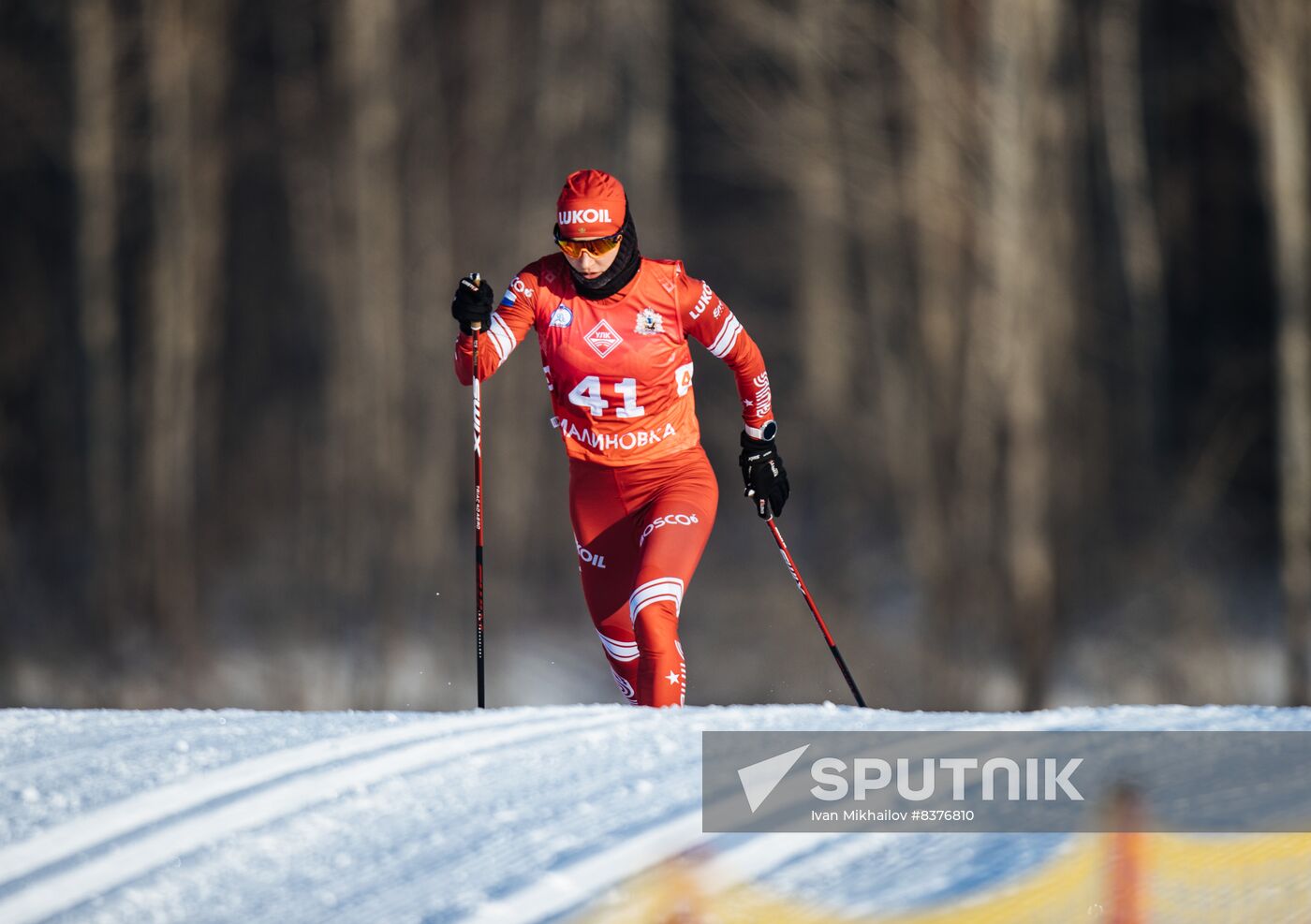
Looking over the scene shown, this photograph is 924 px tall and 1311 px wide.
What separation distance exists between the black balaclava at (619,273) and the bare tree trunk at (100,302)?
5090mm

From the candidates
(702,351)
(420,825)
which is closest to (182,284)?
(702,351)

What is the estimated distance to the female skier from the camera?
3488 mm

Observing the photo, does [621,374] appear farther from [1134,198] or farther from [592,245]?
[1134,198]

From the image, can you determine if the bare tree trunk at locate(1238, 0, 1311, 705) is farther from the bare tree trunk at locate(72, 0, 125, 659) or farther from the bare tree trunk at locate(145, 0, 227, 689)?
the bare tree trunk at locate(72, 0, 125, 659)

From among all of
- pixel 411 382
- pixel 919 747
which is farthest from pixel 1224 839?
pixel 411 382

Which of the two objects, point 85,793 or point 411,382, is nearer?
point 85,793

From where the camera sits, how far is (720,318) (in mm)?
3729

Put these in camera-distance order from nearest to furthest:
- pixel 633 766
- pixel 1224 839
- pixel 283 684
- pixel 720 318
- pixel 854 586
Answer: pixel 1224 839
pixel 633 766
pixel 720 318
pixel 854 586
pixel 283 684

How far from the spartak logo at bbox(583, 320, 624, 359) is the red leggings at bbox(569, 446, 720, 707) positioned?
Result: 1.16 ft

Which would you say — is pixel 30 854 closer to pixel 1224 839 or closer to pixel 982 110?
pixel 1224 839

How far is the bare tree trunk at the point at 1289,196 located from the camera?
257 inches

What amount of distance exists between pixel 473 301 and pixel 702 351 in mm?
3826

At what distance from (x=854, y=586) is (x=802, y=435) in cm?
93

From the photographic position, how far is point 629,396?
3.68 metres
